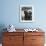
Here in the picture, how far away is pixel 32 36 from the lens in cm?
370

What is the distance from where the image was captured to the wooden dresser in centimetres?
370

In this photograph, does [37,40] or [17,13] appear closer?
[37,40]

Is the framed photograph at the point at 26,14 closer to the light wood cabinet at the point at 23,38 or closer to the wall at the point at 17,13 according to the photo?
the wall at the point at 17,13

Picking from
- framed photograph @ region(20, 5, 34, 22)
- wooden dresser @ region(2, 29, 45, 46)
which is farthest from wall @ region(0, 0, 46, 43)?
wooden dresser @ region(2, 29, 45, 46)

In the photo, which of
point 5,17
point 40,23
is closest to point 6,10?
point 5,17

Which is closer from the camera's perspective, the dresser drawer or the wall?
the dresser drawer

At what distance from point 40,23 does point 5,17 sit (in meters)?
1.19

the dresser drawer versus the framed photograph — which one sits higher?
the framed photograph

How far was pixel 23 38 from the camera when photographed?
371cm

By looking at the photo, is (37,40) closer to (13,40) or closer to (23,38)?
(23,38)

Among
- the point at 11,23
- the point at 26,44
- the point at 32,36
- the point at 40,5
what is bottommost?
the point at 26,44

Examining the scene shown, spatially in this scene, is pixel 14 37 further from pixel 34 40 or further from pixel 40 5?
pixel 40 5

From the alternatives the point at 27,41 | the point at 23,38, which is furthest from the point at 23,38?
the point at 27,41

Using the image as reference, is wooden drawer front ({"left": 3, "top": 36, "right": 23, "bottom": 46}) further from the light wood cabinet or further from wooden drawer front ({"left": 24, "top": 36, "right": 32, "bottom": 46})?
wooden drawer front ({"left": 24, "top": 36, "right": 32, "bottom": 46})
